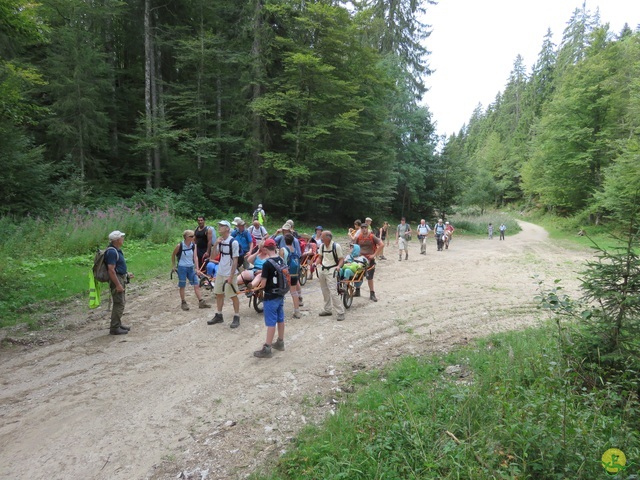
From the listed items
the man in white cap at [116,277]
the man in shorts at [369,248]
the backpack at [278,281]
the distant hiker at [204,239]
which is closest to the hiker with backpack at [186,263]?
the distant hiker at [204,239]

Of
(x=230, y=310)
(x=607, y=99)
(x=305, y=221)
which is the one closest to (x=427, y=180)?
(x=305, y=221)

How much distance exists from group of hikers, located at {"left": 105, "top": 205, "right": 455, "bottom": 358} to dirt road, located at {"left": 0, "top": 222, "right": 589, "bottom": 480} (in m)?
0.44

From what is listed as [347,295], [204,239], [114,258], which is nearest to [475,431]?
[347,295]

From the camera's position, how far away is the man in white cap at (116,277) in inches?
271

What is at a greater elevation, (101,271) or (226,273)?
(101,271)

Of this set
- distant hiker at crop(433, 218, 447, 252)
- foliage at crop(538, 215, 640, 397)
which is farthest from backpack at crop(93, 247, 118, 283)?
distant hiker at crop(433, 218, 447, 252)

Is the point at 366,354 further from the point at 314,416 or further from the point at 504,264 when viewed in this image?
the point at 504,264

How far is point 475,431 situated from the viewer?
11.9 ft

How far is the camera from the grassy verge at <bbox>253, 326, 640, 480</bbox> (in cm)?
306

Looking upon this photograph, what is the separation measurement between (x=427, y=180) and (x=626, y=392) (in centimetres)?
3240

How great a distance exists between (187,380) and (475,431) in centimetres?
401

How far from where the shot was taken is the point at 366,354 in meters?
6.41

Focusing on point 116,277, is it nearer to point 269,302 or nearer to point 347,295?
point 269,302

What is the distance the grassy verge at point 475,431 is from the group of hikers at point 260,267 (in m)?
2.26
